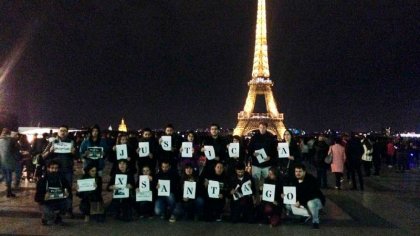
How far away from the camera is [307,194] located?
33.7 feet

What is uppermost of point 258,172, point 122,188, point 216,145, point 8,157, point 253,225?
point 216,145

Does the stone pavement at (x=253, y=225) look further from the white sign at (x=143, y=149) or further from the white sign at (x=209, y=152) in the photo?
the white sign at (x=209, y=152)

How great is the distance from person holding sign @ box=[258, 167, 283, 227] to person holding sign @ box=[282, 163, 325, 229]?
20cm

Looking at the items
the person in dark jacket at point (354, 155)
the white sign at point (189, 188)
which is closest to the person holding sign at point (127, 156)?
the white sign at point (189, 188)

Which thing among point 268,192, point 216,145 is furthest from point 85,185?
point 268,192

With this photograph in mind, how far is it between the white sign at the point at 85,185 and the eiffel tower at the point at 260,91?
68287mm

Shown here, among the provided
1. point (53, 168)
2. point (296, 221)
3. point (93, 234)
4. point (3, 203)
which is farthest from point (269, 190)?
point (3, 203)

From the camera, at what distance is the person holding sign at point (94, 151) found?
37.1 feet

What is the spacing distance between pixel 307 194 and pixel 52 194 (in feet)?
17.2

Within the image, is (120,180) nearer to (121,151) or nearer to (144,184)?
(144,184)

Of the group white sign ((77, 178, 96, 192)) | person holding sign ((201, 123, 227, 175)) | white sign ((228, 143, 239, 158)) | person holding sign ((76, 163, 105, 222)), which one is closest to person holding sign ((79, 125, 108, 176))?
white sign ((77, 178, 96, 192))

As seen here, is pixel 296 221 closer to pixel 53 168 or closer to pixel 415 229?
pixel 415 229

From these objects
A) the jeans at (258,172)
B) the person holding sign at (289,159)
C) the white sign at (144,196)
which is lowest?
the white sign at (144,196)

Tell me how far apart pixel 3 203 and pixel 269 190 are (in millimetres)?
6682
